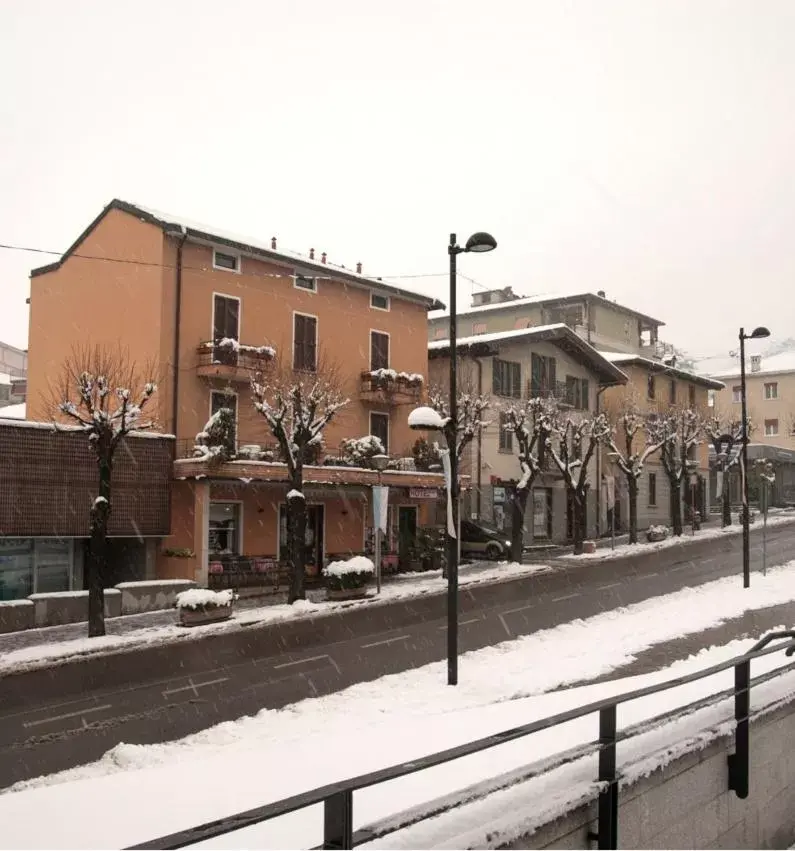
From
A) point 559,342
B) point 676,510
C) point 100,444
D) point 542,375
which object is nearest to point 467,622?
point 100,444

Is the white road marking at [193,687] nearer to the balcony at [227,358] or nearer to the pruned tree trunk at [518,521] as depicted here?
the balcony at [227,358]

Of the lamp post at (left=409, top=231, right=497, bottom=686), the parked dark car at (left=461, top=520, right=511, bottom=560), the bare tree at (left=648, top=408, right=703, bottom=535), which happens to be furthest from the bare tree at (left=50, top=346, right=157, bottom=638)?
the bare tree at (left=648, top=408, right=703, bottom=535)

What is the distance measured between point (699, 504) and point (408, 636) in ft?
137

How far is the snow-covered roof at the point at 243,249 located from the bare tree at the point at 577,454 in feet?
28.7

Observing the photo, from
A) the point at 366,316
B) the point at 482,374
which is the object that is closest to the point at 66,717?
the point at 366,316

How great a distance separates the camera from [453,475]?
17.4m

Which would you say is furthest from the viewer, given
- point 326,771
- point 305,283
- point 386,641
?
point 305,283

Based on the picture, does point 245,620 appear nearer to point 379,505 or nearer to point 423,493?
point 379,505

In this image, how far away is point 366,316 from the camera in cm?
3522

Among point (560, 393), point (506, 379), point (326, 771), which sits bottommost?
point (326, 771)

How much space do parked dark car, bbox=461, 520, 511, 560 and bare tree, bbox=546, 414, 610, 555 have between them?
11.0 feet

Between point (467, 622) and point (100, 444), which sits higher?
point (100, 444)

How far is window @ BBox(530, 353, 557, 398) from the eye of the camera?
141 ft

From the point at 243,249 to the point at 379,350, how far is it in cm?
755
